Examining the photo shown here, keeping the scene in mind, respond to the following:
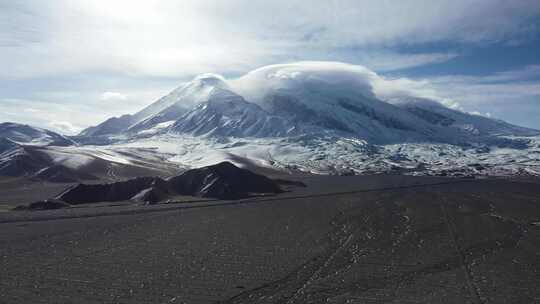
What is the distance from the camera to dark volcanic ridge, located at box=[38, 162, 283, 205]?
6662 cm

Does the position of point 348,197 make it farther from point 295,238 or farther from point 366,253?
point 366,253

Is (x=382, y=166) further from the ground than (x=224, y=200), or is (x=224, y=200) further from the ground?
(x=224, y=200)

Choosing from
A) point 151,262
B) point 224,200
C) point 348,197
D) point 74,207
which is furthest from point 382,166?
point 151,262

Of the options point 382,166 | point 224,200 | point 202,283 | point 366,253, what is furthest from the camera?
point 382,166

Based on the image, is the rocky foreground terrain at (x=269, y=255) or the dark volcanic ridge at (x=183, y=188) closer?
the rocky foreground terrain at (x=269, y=255)

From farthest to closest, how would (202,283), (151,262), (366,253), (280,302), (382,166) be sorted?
(382,166) < (366,253) < (151,262) < (202,283) < (280,302)

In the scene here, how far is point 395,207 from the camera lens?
198 feet

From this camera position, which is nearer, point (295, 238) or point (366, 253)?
point (366, 253)

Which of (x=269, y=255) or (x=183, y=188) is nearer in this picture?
(x=269, y=255)

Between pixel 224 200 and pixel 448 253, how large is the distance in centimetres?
3983

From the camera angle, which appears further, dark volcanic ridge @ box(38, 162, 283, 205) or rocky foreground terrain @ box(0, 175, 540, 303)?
dark volcanic ridge @ box(38, 162, 283, 205)

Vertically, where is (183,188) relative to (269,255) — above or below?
below

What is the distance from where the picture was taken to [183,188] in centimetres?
7488

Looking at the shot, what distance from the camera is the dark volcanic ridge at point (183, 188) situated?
219ft
